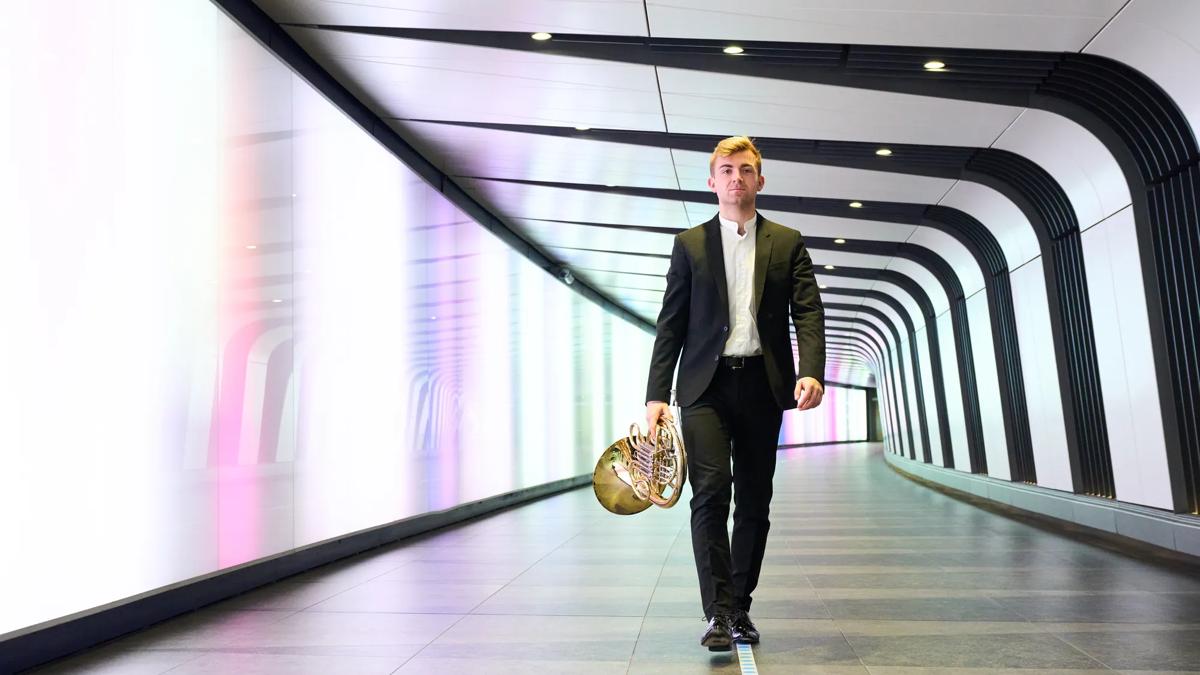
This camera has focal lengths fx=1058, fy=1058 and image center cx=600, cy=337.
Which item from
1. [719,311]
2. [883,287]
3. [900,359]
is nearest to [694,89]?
[719,311]

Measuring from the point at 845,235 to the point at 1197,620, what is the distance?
A: 1006 centimetres

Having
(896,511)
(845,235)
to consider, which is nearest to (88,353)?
(896,511)

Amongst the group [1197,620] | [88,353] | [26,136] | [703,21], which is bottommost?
[1197,620]

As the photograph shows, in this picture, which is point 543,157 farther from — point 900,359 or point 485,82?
point 900,359

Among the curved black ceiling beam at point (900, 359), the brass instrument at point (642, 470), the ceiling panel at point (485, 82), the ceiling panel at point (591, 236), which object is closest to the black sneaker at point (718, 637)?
the brass instrument at point (642, 470)

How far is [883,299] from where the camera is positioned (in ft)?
67.4

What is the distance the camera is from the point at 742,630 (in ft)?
13.4

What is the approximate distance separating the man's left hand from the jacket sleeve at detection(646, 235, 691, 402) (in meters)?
0.54

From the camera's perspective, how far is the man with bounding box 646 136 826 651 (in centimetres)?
401

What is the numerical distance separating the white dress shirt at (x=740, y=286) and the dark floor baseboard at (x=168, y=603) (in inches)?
116

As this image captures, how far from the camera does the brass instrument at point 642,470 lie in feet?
13.4

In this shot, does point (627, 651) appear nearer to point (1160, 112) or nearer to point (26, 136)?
point (26, 136)

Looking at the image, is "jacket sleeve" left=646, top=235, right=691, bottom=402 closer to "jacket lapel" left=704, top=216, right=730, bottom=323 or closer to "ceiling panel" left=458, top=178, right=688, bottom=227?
"jacket lapel" left=704, top=216, right=730, bottom=323

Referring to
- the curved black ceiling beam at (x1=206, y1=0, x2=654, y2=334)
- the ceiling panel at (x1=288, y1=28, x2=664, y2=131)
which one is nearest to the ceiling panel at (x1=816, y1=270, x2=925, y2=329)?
the curved black ceiling beam at (x1=206, y1=0, x2=654, y2=334)
